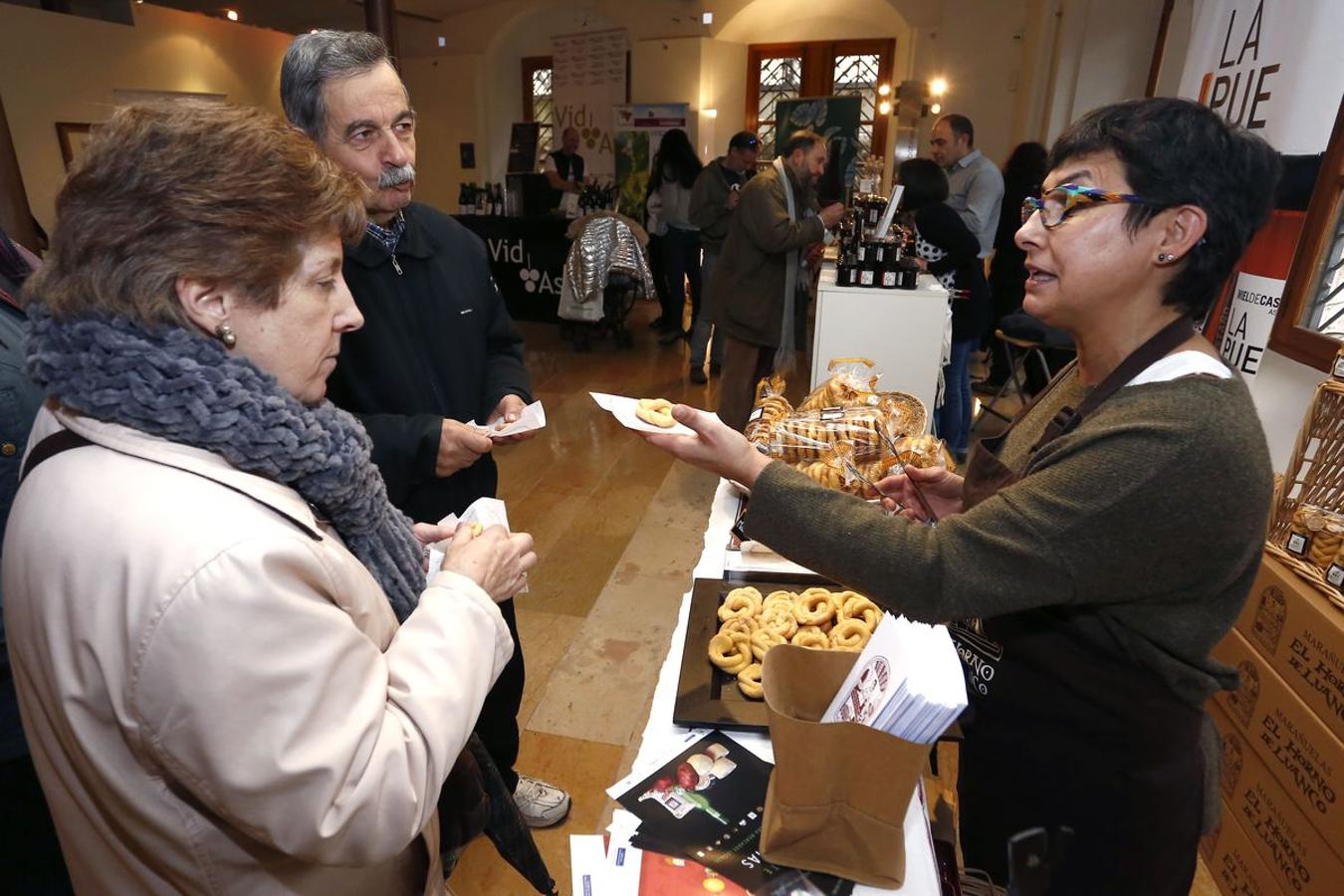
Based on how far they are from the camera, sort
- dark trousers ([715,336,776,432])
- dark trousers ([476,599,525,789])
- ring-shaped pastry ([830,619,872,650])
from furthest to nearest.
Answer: dark trousers ([715,336,776,432])
dark trousers ([476,599,525,789])
ring-shaped pastry ([830,619,872,650])

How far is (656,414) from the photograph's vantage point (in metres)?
1.47

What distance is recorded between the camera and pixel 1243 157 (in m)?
1.07

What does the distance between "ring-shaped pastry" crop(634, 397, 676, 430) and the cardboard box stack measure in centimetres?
170

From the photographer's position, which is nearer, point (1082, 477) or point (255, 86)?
point (1082, 477)

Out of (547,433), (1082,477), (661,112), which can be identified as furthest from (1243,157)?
(661,112)

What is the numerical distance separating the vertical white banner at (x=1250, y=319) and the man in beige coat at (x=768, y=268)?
215 centimetres

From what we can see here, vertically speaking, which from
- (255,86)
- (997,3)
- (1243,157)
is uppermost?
(997,3)

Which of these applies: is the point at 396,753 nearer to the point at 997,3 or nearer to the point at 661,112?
the point at 997,3

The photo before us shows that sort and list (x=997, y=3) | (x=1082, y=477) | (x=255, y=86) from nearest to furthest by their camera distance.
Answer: (x=1082, y=477) → (x=997, y=3) → (x=255, y=86)

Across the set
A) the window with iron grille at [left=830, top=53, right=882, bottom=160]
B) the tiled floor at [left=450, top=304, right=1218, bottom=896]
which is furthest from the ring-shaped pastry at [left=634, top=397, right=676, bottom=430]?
the window with iron grille at [left=830, top=53, right=882, bottom=160]

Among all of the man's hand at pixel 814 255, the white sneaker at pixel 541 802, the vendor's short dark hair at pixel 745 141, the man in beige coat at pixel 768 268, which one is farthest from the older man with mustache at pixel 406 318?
the vendor's short dark hair at pixel 745 141

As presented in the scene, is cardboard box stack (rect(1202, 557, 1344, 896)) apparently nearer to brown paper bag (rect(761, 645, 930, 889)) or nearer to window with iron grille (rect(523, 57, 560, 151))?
brown paper bag (rect(761, 645, 930, 889))

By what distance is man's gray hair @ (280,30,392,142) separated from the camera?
1.65 meters

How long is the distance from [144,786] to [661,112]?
36.1 ft
